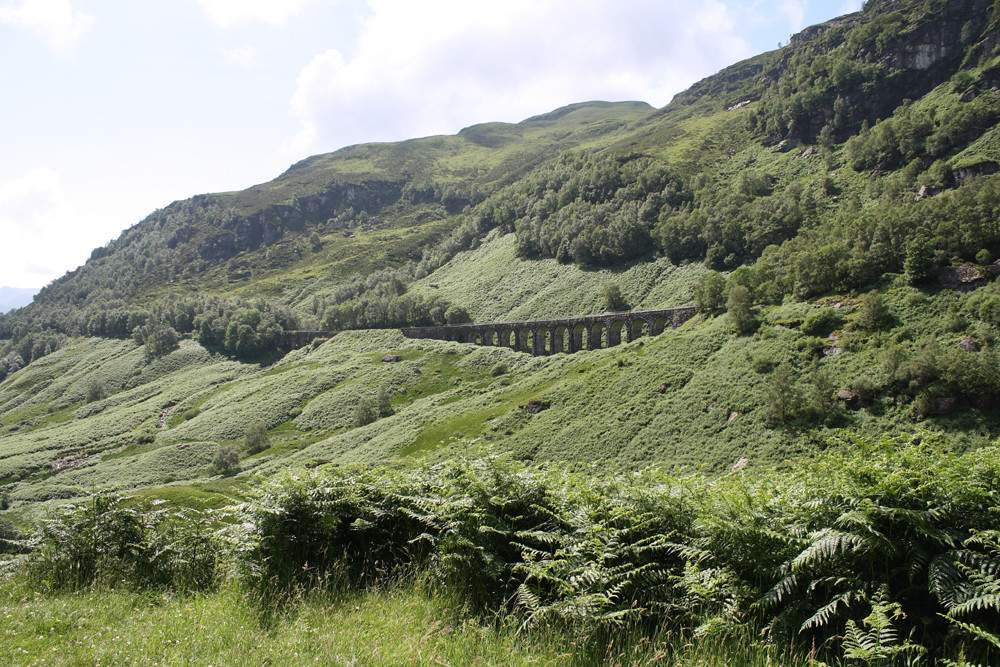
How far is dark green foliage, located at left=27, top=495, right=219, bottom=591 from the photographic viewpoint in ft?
28.0

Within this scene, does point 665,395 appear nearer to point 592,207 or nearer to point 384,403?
point 384,403

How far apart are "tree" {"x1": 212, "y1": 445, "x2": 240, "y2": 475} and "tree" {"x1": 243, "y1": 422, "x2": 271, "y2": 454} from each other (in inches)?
256

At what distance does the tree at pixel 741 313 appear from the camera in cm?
6154

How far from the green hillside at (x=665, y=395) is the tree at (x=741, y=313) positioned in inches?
11.2

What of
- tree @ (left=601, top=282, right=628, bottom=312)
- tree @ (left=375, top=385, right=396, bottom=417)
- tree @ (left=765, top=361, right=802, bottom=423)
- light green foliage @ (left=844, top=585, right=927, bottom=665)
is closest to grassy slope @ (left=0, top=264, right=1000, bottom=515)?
tree @ (left=765, top=361, right=802, bottom=423)

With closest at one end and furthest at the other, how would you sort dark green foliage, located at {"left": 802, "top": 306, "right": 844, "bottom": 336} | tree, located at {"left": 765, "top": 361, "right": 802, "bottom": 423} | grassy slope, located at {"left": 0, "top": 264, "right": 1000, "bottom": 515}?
tree, located at {"left": 765, "top": 361, "right": 802, "bottom": 423}, grassy slope, located at {"left": 0, "top": 264, "right": 1000, "bottom": 515}, dark green foliage, located at {"left": 802, "top": 306, "right": 844, "bottom": 336}

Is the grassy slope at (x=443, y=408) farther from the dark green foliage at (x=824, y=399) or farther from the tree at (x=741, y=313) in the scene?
the tree at (x=741, y=313)

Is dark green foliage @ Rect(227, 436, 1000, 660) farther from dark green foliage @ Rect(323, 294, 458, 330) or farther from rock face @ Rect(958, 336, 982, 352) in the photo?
dark green foliage @ Rect(323, 294, 458, 330)

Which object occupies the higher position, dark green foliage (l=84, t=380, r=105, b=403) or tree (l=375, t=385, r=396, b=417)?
dark green foliage (l=84, t=380, r=105, b=403)

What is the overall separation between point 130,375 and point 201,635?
563 feet

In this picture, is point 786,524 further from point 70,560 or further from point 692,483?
point 70,560

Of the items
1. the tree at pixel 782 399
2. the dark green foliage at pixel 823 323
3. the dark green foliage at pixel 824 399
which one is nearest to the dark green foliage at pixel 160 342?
the tree at pixel 782 399

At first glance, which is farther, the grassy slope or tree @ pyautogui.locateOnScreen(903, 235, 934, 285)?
tree @ pyautogui.locateOnScreen(903, 235, 934, 285)

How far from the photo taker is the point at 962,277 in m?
52.7
